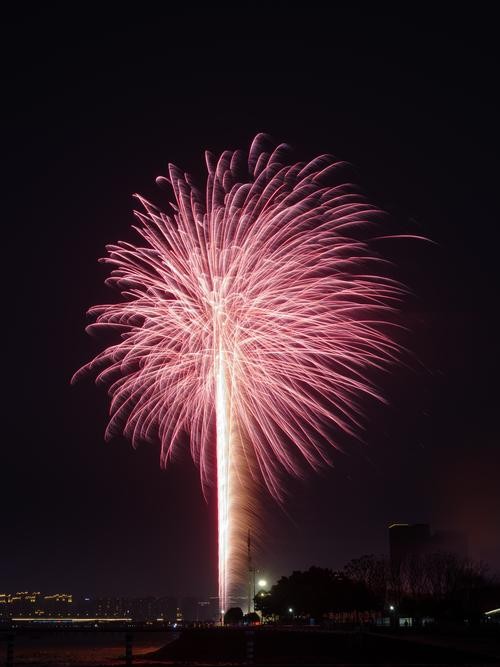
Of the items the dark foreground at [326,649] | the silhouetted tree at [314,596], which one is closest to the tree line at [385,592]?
the silhouetted tree at [314,596]

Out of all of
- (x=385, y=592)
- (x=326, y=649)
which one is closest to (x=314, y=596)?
(x=385, y=592)

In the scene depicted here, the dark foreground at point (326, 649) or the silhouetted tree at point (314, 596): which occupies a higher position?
the silhouetted tree at point (314, 596)

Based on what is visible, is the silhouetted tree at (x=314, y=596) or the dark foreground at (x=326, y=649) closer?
the dark foreground at (x=326, y=649)

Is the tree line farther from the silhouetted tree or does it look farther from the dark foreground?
the dark foreground

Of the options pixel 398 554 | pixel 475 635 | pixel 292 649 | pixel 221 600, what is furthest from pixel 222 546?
pixel 398 554

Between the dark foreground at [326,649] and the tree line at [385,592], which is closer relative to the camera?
the dark foreground at [326,649]

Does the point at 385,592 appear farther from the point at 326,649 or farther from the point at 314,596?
the point at 326,649

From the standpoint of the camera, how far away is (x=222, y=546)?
42344 millimetres

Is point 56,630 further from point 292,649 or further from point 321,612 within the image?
point 321,612

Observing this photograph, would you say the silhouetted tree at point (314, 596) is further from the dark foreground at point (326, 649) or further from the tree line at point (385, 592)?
the dark foreground at point (326, 649)

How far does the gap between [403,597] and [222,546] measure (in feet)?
211

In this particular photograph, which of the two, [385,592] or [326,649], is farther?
[385,592]

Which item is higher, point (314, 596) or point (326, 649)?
point (314, 596)

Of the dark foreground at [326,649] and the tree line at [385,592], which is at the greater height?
the tree line at [385,592]
